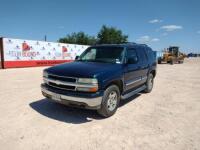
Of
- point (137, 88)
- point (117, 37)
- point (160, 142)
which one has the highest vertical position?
point (117, 37)

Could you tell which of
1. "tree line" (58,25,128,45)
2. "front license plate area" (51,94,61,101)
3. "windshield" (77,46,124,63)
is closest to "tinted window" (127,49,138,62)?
"windshield" (77,46,124,63)

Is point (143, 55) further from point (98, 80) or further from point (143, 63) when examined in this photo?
point (98, 80)

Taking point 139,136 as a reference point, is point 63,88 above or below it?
above

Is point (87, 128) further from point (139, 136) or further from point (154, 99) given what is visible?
point (154, 99)

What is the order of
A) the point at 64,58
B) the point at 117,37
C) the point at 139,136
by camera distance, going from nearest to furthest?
1. the point at 139,136
2. the point at 64,58
3. the point at 117,37

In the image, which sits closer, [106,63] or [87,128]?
[87,128]

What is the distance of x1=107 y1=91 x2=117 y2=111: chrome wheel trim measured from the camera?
4.96 meters

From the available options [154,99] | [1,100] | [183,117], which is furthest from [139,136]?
[1,100]

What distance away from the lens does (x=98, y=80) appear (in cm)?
442

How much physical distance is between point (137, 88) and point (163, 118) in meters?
1.82

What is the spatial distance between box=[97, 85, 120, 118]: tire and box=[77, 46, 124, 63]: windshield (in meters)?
0.94

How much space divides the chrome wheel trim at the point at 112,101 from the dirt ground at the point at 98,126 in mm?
272

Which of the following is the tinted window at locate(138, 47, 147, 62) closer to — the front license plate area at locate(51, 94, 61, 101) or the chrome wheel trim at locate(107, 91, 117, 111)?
the chrome wheel trim at locate(107, 91, 117, 111)

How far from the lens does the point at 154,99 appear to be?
7.09 meters
